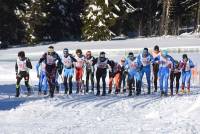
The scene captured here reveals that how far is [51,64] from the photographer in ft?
73.2

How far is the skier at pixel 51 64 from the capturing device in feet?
72.7

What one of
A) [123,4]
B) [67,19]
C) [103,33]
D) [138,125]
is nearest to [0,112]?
[138,125]

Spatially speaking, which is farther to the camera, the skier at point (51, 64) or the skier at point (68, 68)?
the skier at point (68, 68)

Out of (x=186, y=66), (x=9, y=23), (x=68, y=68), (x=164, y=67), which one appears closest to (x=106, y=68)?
(x=68, y=68)

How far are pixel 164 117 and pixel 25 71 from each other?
836 centimetres

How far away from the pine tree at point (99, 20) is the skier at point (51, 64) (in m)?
34.7

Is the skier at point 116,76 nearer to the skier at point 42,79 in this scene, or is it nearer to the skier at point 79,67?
the skier at point 79,67

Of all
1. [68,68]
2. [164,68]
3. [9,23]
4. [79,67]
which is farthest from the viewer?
[9,23]

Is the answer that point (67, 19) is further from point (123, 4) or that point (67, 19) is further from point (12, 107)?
point (12, 107)

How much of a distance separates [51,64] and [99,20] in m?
35.1

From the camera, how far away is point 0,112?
18031 mm

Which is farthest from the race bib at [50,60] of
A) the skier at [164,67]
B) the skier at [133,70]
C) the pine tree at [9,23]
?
the pine tree at [9,23]

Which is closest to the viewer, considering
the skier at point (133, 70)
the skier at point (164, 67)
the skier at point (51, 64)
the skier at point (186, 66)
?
the skier at point (51, 64)

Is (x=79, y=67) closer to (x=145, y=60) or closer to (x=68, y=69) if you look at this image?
(x=68, y=69)
